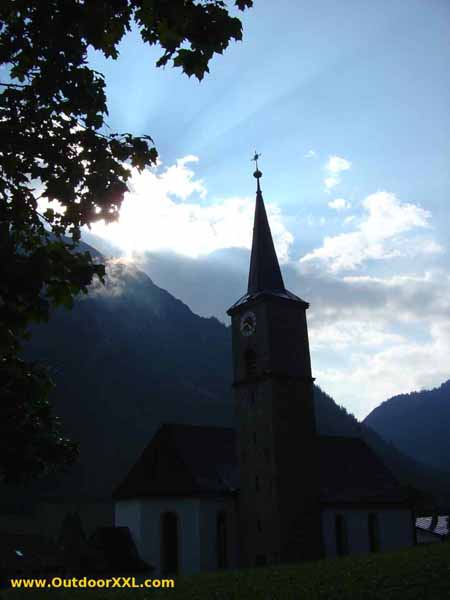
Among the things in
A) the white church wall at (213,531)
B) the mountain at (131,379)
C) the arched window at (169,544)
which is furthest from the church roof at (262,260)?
the mountain at (131,379)

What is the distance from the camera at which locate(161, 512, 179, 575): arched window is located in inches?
1435

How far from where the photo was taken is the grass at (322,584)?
762 inches

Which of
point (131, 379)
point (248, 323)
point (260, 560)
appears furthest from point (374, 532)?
point (131, 379)

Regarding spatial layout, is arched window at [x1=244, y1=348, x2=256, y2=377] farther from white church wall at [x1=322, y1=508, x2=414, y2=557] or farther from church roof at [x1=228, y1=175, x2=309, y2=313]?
white church wall at [x1=322, y1=508, x2=414, y2=557]

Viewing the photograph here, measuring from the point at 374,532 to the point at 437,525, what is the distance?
3098 cm

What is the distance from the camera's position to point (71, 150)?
8.40 meters

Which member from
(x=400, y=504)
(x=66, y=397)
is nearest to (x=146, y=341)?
(x=66, y=397)

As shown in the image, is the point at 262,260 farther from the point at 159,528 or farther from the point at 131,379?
the point at 131,379

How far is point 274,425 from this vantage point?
122ft

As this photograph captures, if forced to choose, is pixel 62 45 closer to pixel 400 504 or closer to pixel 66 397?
pixel 400 504

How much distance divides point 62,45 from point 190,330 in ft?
563

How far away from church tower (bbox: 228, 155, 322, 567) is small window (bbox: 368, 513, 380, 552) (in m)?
8.22

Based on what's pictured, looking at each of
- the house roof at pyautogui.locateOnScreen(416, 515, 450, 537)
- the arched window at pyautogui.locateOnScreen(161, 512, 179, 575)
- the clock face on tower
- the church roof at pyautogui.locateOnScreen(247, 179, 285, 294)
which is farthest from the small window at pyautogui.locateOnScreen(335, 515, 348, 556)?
the house roof at pyautogui.locateOnScreen(416, 515, 450, 537)

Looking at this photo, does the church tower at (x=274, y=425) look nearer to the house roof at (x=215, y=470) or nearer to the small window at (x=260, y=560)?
the small window at (x=260, y=560)
